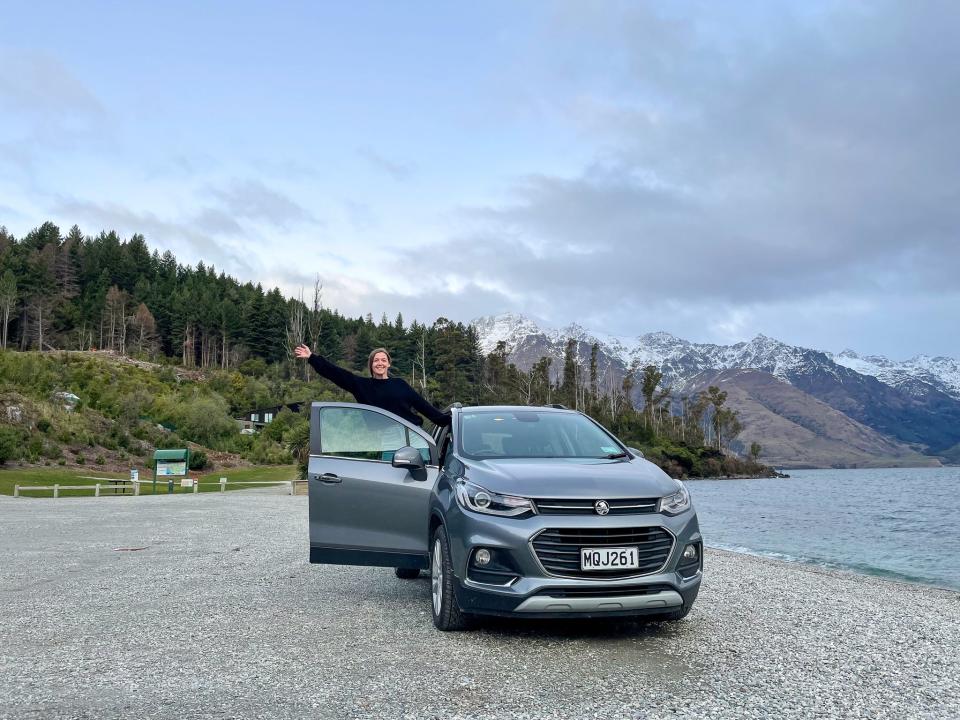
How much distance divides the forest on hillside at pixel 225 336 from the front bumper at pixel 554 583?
98.3 meters

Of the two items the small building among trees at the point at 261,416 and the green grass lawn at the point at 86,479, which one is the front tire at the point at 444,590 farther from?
the small building among trees at the point at 261,416

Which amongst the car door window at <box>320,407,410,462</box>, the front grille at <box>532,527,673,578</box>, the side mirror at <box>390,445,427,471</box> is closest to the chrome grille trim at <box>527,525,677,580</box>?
the front grille at <box>532,527,673,578</box>

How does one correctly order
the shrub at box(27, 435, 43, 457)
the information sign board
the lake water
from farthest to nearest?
the shrub at box(27, 435, 43, 457) → the information sign board → the lake water

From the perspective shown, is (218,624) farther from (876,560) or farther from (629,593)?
(876,560)

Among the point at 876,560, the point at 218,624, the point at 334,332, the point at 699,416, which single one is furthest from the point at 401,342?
the point at 218,624

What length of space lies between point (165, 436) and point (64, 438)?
11.1m

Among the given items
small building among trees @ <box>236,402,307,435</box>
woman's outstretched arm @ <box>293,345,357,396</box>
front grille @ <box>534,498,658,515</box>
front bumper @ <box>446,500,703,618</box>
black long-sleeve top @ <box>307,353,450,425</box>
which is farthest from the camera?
small building among trees @ <box>236,402,307,435</box>

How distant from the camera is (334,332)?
13575 centimetres

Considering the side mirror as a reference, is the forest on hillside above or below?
above

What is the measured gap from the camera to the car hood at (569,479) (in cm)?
571

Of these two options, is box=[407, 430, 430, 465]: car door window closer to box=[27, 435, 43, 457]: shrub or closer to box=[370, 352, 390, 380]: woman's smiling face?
box=[370, 352, 390, 380]: woman's smiling face

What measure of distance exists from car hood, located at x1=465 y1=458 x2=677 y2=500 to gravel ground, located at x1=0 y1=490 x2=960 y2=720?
3.90 feet

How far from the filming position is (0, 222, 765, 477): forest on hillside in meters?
117

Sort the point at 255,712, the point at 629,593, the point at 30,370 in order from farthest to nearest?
1. the point at 30,370
2. the point at 629,593
3. the point at 255,712
